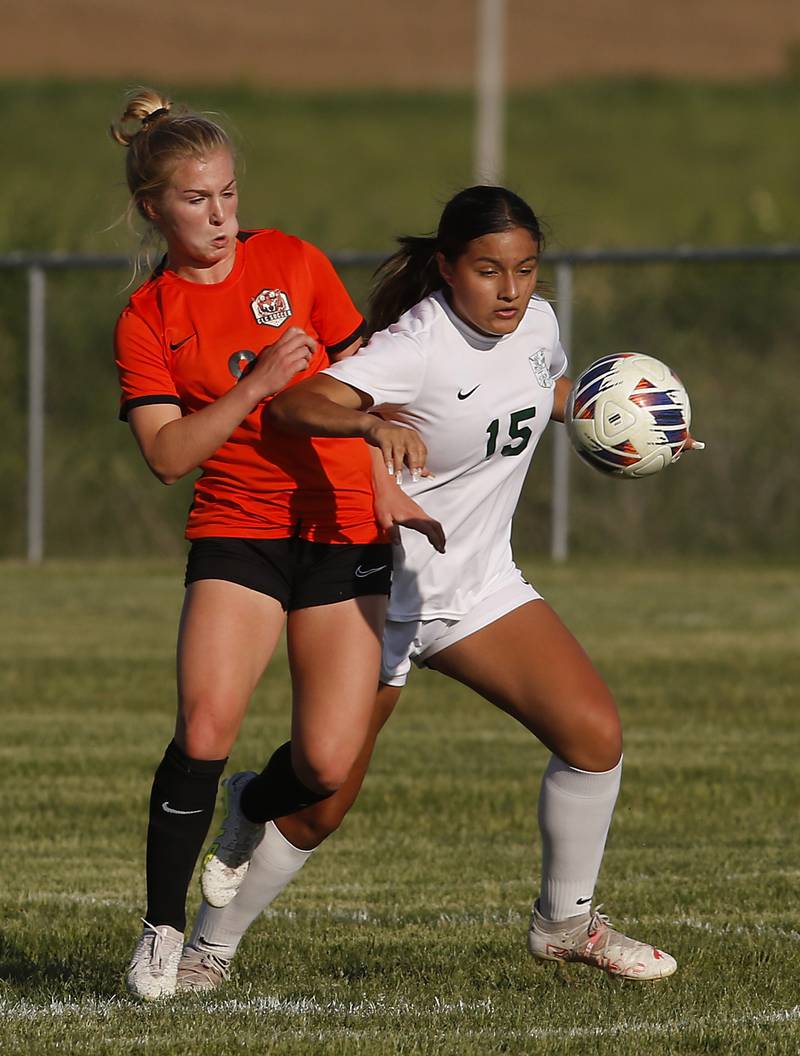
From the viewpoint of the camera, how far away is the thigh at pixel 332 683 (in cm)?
555

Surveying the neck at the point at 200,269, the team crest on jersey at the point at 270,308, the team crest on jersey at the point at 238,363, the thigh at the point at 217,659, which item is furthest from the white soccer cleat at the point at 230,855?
the neck at the point at 200,269

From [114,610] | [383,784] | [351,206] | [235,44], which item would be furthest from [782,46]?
[383,784]

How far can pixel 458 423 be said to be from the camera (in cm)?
572

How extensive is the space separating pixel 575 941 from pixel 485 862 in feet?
6.42

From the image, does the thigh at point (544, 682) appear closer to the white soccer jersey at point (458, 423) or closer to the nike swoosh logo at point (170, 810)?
the white soccer jersey at point (458, 423)

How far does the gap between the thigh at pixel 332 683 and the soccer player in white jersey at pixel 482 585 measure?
19 cm

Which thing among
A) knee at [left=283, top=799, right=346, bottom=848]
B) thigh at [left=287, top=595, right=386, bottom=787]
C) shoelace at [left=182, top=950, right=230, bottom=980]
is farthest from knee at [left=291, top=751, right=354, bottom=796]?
shoelace at [left=182, top=950, right=230, bottom=980]

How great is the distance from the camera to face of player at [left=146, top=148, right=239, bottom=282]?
5543 mm

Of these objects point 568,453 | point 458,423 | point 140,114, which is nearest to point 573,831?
point 458,423

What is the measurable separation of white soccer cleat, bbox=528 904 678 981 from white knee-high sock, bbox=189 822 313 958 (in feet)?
2.26

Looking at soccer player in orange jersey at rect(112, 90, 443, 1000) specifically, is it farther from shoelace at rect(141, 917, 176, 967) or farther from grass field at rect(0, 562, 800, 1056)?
grass field at rect(0, 562, 800, 1056)

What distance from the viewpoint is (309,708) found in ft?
18.3

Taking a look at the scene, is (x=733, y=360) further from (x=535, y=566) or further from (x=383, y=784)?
(x=383, y=784)

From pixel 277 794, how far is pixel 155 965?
0.56 m
